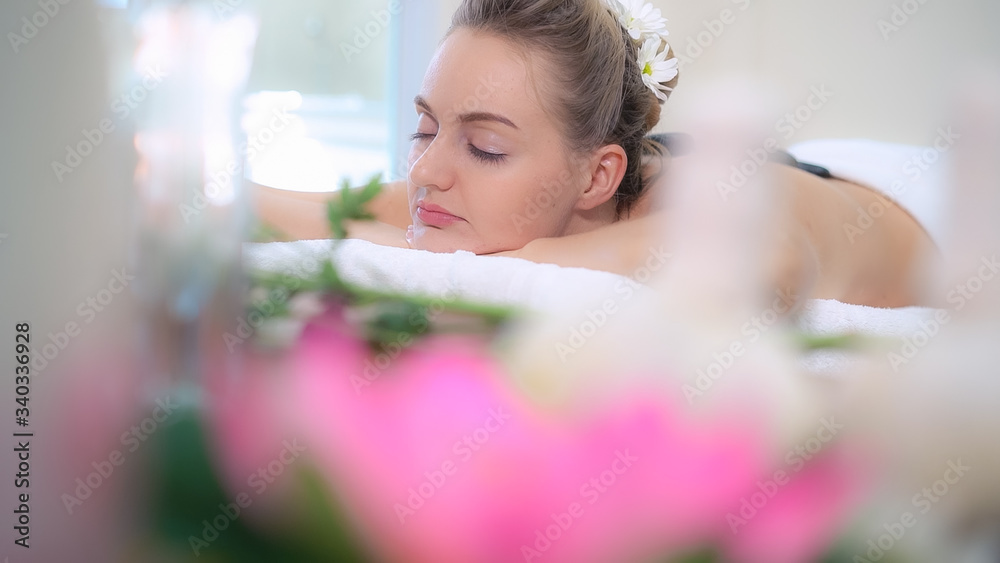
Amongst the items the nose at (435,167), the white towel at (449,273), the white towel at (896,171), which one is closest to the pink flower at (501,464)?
the white towel at (449,273)

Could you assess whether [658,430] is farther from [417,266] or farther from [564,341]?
[417,266]

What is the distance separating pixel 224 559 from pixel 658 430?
182mm

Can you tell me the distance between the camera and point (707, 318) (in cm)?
37

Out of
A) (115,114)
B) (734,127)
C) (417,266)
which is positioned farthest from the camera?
(417,266)

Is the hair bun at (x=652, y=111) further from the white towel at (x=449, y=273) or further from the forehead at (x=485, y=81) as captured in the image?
the white towel at (x=449, y=273)

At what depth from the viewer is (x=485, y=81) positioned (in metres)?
0.85

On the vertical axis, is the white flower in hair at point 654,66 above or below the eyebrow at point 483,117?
above

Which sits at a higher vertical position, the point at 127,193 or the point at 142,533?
the point at 127,193

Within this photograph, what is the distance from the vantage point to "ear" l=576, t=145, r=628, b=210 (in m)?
0.94

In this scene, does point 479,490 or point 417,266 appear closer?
point 479,490

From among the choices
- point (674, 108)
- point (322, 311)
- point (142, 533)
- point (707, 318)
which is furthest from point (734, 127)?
point (674, 108)

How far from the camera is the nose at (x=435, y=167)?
827 mm

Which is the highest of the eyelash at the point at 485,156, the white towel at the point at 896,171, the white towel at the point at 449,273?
the white towel at the point at 896,171

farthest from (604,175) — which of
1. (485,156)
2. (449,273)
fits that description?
(449,273)
